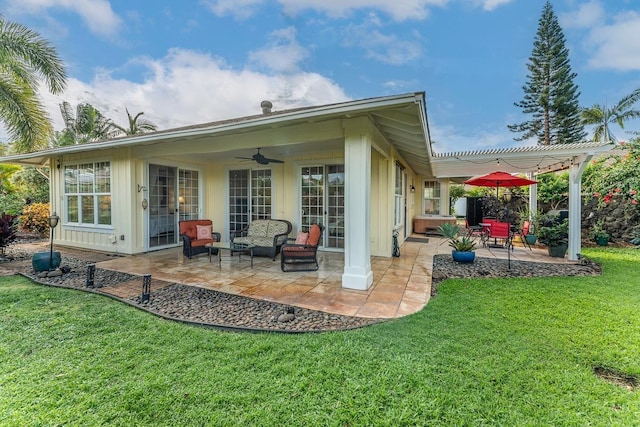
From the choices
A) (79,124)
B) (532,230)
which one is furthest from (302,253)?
(79,124)

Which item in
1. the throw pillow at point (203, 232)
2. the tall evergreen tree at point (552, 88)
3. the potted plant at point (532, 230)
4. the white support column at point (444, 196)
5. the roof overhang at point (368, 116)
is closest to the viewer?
the roof overhang at point (368, 116)

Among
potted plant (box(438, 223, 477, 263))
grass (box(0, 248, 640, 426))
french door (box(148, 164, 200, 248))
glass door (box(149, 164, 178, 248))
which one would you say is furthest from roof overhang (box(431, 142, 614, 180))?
glass door (box(149, 164, 178, 248))

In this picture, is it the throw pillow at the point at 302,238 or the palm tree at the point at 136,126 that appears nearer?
the throw pillow at the point at 302,238

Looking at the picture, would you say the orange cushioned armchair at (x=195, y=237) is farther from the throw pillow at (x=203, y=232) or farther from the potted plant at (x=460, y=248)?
the potted plant at (x=460, y=248)

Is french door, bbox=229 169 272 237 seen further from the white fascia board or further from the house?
the white fascia board

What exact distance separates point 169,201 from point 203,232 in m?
1.82

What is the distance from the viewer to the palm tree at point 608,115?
46.5 ft

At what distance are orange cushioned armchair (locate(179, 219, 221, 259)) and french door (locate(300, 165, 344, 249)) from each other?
2.48 meters

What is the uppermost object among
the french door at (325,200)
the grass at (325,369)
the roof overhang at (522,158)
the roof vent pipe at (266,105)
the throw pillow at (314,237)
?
the roof vent pipe at (266,105)

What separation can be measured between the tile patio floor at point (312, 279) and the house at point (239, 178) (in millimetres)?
486

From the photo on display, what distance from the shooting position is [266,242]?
6746 mm

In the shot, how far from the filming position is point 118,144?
20.9 ft

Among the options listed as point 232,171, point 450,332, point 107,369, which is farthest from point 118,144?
point 450,332

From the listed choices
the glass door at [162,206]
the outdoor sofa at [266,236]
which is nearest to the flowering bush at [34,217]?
the glass door at [162,206]
